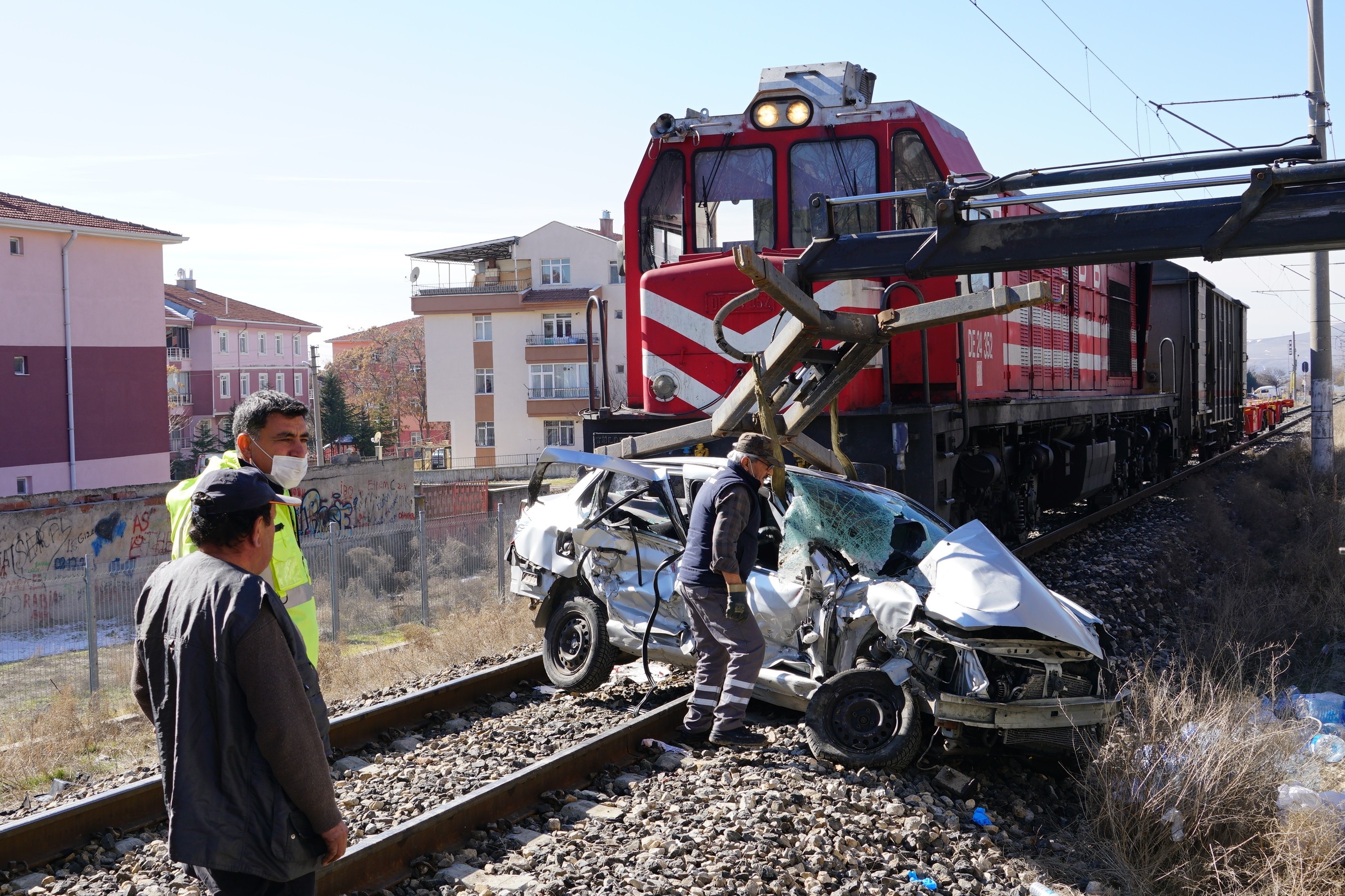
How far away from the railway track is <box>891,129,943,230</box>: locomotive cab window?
15.1ft

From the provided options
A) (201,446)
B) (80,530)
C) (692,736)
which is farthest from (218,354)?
(692,736)

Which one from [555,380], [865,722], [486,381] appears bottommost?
[865,722]

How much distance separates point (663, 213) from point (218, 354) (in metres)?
58.9

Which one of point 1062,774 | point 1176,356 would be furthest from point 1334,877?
point 1176,356

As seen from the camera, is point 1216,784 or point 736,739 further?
point 736,739

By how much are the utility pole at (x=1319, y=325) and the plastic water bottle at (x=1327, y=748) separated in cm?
1435

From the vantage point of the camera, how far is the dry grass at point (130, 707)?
7.14m

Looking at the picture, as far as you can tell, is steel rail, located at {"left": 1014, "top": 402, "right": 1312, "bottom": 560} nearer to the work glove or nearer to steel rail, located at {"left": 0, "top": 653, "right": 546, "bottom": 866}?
the work glove

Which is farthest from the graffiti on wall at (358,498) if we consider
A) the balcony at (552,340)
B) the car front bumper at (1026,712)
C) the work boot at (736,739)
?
the balcony at (552,340)

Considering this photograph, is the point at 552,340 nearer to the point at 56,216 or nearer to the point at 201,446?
the point at 201,446

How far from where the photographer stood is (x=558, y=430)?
2447 inches

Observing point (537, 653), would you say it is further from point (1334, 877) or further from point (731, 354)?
point (1334, 877)

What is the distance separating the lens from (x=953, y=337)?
10.1 metres

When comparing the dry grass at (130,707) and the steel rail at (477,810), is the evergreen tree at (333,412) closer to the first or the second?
the dry grass at (130,707)
